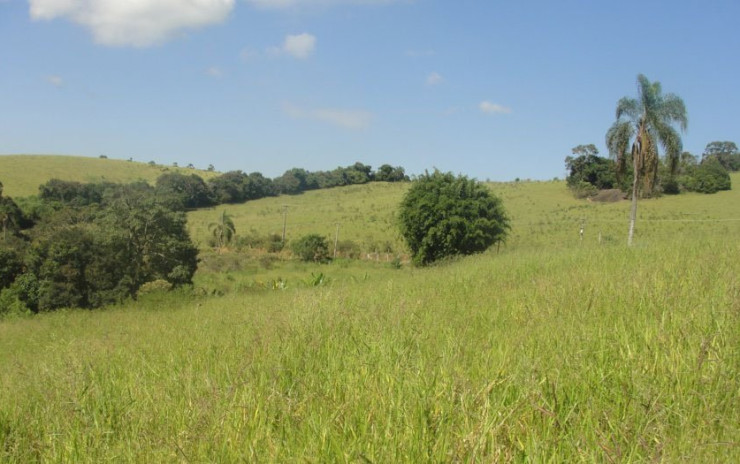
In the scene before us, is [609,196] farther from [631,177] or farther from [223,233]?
[223,233]

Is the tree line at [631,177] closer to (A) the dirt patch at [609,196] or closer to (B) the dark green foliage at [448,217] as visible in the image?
(A) the dirt patch at [609,196]

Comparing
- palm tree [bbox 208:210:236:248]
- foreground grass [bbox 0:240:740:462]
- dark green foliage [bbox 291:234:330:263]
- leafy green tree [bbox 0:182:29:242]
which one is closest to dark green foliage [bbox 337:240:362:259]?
dark green foliage [bbox 291:234:330:263]

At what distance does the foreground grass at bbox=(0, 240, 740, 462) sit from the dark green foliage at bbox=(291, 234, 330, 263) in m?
42.9

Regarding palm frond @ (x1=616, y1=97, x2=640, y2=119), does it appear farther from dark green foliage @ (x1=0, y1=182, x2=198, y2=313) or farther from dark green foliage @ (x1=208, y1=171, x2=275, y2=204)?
dark green foliage @ (x1=208, y1=171, x2=275, y2=204)

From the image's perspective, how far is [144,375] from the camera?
4.32 metres

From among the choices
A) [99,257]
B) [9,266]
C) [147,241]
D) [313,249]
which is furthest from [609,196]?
[9,266]

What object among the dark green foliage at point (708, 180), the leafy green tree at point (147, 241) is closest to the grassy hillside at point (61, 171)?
the leafy green tree at point (147, 241)

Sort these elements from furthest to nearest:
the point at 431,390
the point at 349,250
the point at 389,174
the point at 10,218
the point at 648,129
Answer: the point at 389,174, the point at 349,250, the point at 10,218, the point at 648,129, the point at 431,390

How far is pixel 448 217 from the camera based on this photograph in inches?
1220

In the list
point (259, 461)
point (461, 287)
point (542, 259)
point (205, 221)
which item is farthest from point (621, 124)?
point (205, 221)

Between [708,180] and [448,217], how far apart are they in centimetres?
4627

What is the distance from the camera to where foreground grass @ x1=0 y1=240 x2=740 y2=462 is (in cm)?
239

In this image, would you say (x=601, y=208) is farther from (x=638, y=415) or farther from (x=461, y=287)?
(x=638, y=415)

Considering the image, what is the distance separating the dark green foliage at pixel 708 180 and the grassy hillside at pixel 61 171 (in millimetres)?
84219
